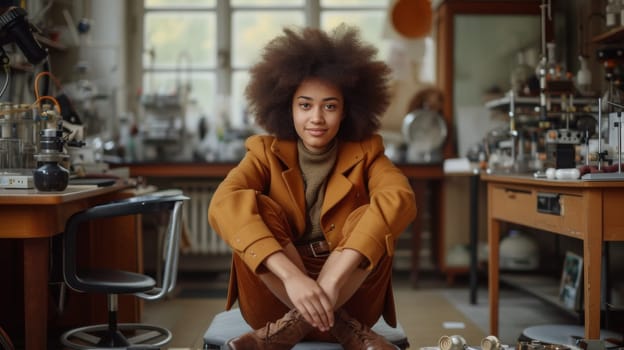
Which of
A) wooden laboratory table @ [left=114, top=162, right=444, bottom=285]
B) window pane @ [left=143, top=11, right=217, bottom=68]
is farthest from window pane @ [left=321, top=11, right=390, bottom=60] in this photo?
wooden laboratory table @ [left=114, top=162, right=444, bottom=285]

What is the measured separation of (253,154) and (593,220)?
1.09 m

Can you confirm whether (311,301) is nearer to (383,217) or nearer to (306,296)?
(306,296)

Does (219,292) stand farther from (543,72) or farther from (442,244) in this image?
(543,72)

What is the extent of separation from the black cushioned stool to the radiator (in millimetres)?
2654

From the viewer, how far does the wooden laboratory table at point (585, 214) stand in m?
2.14

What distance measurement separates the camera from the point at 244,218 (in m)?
1.68

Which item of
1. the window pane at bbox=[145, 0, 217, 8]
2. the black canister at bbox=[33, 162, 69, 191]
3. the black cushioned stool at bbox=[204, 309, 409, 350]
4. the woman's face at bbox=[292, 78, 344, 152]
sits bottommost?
the black cushioned stool at bbox=[204, 309, 409, 350]

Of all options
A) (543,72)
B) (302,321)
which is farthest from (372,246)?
(543,72)

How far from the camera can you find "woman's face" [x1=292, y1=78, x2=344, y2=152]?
1.93m

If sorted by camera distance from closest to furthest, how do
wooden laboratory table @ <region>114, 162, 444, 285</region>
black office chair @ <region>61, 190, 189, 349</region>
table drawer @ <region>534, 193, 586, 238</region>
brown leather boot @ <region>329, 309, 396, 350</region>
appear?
1. brown leather boot @ <region>329, 309, 396, 350</region>
2. table drawer @ <region>534, 193, 586, 238</region>
3. black office chair @ <region>61, 190, 189, 349</region>
4. wooden laboratory table @ <region>114, 162, 444, 285</region>

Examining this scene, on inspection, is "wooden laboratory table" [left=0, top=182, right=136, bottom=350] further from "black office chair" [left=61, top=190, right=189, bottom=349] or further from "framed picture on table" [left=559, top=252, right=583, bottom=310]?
"framed picture on table" [left=559, top=252, right=583, bottom=310]

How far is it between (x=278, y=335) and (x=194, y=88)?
141 inches

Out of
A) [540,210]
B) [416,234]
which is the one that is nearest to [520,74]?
[416,234]

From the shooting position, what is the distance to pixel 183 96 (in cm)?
469
